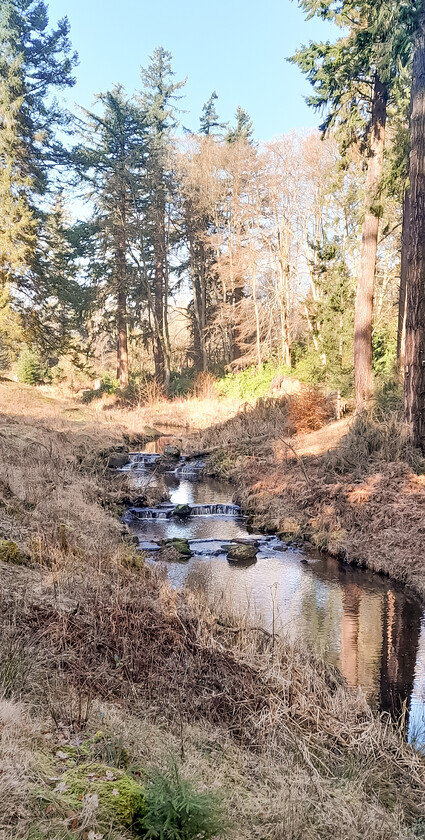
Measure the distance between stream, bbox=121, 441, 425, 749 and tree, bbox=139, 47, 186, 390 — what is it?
1954 centimetres

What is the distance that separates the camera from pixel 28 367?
120 ft

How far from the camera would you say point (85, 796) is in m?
2.85

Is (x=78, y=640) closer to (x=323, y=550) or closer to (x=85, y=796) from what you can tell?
(x=85, y=796)

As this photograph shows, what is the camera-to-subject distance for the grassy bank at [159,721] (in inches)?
118

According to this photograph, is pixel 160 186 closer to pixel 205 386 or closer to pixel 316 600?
pixel 205 386

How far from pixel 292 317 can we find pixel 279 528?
16.0 m

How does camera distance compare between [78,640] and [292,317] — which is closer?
[78,640]

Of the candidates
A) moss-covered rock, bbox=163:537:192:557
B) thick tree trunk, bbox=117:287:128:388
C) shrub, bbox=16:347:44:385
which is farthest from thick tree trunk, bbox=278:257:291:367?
shrub, bbox=16:347:44:385

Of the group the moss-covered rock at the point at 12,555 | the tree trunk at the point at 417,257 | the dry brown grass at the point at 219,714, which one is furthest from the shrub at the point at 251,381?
the dry brown grass at the point at 219,714

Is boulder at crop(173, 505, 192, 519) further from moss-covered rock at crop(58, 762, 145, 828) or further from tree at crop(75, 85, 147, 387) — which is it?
tree at crop(75, 85, 147, 387)

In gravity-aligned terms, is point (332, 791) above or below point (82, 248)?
below

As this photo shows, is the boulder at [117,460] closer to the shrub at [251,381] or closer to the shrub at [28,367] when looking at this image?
the shrub at [251,381]

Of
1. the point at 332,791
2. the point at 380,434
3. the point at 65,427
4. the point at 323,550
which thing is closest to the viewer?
the point at 332,791

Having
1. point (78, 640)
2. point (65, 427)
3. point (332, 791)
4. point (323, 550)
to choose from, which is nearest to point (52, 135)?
point (65, 427)
